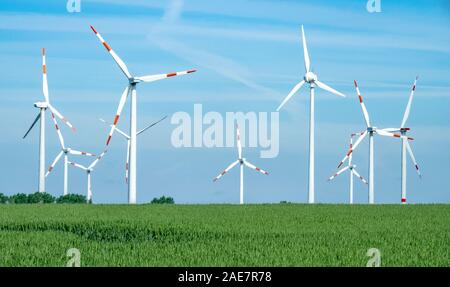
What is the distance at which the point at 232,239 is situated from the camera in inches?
1196

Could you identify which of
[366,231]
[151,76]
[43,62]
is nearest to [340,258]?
[366,231]

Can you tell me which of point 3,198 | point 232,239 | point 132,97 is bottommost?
point 232,239

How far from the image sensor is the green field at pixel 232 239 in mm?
22062

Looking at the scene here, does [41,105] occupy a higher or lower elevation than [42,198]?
higher

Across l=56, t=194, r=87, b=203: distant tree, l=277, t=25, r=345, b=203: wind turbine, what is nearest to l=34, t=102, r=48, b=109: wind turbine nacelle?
l=56, t=194, r=87, b=203: distant tree

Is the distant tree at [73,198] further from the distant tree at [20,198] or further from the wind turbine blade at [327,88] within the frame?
the wind turbine blade at [327,88]

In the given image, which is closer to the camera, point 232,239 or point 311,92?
point 232,239

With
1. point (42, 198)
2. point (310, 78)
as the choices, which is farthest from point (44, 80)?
point (310, 78)

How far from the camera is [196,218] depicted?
4288 centimetres

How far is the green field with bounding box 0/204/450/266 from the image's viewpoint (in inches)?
869

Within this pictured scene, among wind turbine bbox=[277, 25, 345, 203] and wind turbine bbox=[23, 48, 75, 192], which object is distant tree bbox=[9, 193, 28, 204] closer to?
wind turbine bbox=[23, 48, 75, 192]

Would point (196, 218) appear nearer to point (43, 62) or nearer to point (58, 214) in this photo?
point (58, 214)

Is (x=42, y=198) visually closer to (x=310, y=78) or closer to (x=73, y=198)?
(x=73, y=198)

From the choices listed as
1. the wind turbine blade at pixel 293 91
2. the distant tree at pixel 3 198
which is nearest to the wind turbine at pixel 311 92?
the wind turbine blade at pixel 293 91
